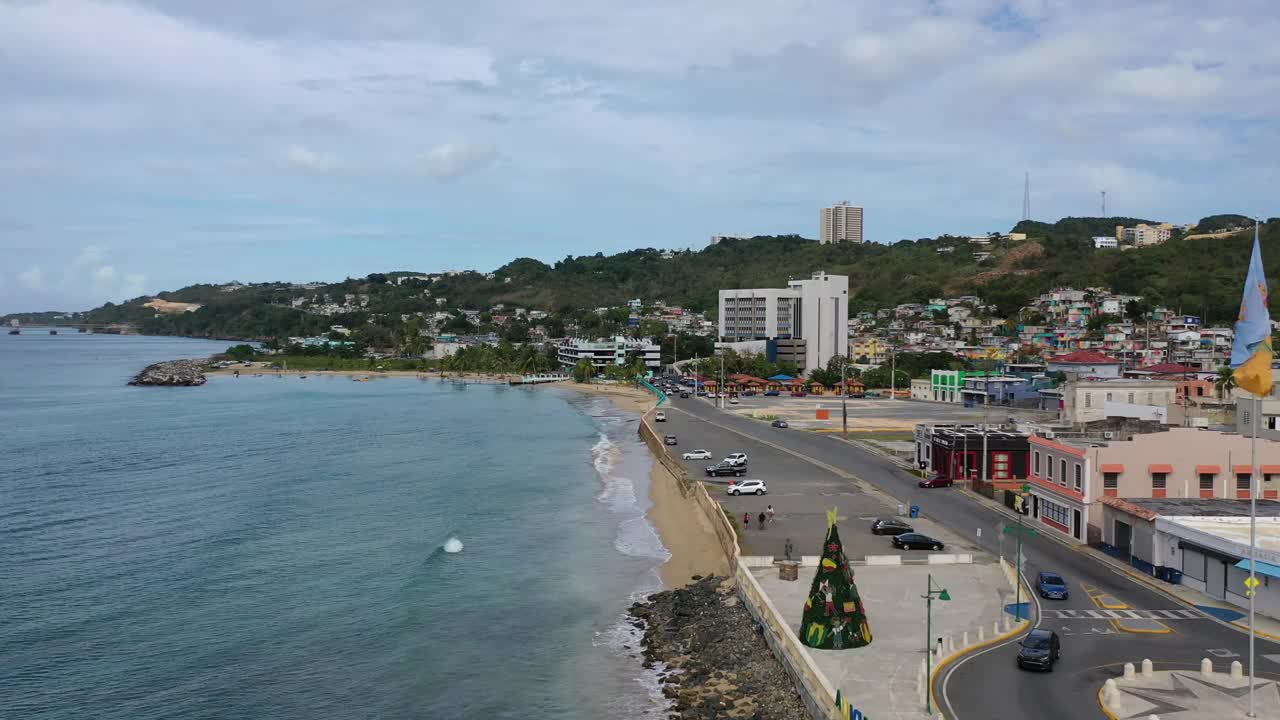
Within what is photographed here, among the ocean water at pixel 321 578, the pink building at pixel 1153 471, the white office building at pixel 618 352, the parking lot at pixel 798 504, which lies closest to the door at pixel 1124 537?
the pink building at pixel 1153 471

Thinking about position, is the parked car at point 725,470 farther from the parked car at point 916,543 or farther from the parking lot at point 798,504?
the parked car at point 916,543

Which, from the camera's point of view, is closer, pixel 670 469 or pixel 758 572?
pixel 758 572

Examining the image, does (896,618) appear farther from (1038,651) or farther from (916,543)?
(916,543)

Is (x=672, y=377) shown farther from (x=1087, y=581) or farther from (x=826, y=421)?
(x=1087, y=581)

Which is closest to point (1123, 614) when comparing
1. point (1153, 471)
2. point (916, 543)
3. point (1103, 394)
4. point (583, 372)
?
point (916, 543)

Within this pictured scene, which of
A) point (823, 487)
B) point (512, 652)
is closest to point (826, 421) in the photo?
point (823, 487)

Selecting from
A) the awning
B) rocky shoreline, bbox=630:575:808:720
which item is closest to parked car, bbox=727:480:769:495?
rocky shoreline, bbox=630:575:808:720
